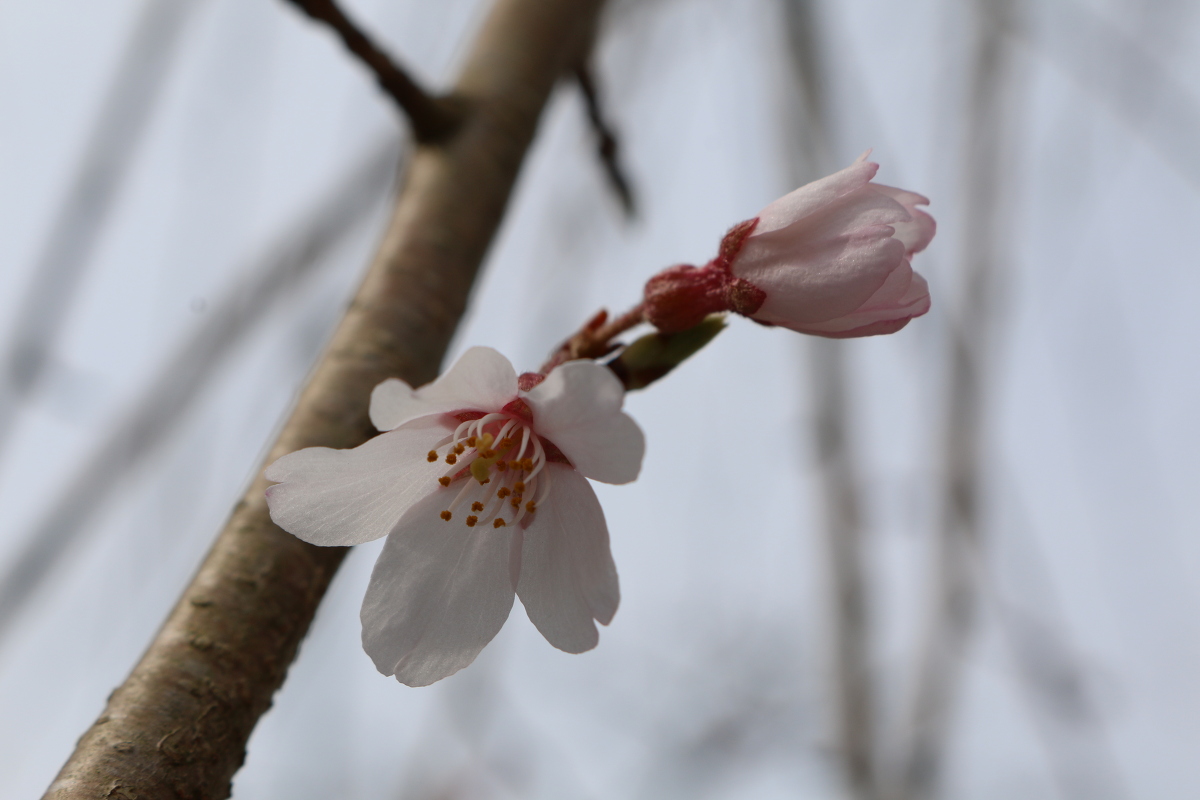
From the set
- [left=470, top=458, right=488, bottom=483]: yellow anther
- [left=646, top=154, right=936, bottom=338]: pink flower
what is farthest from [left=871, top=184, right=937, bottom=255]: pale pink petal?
[left=470, top=458, right=488, bottom=483]: yellow anther

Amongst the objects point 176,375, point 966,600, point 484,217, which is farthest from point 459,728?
point 484,217

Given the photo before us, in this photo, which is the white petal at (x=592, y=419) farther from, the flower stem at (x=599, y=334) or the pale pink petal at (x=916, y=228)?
the pale pink petal at (x=916, y=228)

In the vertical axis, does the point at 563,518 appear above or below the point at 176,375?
below

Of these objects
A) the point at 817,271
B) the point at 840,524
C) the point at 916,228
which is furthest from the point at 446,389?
the point at 840,524

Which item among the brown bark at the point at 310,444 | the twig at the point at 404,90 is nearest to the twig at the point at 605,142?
the brown bark at the point at 310,444

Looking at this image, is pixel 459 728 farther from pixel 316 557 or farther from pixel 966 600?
pixel 316 557

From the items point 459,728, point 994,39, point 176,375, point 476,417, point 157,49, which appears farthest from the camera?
point 459,728
